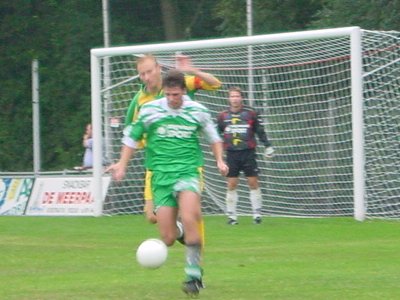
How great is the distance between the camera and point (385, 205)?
19.1m

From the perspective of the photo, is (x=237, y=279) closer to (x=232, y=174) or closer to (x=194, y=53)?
(x=232, y=174)

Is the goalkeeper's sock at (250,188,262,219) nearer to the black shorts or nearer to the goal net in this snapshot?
the black shorts

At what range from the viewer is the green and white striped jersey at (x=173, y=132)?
1027 cm

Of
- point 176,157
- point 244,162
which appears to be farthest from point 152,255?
point 244,162

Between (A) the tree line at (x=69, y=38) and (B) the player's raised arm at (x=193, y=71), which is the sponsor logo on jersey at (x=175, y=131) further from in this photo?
(A) the tree line at (x=69, y=38)

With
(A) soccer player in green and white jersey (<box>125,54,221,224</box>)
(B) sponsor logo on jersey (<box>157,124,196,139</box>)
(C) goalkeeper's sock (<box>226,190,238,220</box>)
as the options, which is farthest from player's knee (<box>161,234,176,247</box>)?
(C) goalkeeper's sock (<box>226,190,238,220</box>)

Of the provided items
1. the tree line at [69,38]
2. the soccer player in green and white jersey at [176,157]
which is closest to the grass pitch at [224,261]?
the soccer player in green and white jersey at [176,157]

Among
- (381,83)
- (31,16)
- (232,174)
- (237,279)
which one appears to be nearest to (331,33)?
(381,83)

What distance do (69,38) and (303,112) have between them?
471 inches

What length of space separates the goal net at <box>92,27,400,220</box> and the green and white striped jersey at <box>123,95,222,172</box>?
8471mm

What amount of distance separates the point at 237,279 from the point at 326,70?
9.52 metres

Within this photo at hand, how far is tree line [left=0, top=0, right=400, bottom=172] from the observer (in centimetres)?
2906

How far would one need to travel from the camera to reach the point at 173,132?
10320 mm

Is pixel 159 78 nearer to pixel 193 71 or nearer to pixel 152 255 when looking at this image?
pixel 193 71
